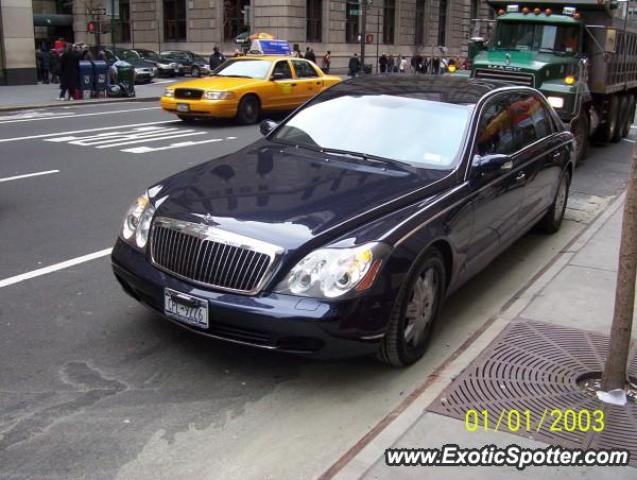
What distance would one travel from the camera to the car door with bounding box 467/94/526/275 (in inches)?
199

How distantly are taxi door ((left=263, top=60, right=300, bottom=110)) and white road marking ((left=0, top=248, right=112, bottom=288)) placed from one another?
11.3 meters

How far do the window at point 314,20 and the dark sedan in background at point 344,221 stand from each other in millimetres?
40772

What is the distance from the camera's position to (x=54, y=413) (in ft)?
12.3

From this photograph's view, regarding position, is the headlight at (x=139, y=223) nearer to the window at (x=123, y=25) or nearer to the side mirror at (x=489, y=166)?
the side mirror at (x=489, y=166)

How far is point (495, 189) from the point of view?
5312mm

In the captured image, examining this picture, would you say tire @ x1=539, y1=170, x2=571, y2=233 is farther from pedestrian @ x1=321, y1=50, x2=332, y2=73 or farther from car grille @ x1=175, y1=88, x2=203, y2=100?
pedestrian @ x1=321, y1=50, x2=332, y2=73

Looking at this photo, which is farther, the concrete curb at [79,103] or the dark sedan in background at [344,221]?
the concrete curb at [79,103]

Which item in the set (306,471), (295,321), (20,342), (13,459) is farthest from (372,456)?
(20,342)

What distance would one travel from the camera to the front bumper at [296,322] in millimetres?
3773

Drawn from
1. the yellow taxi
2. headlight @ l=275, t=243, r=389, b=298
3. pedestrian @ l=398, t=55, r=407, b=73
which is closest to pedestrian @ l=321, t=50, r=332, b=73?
pedestrian @ l=398, t=55, r=407, b=73

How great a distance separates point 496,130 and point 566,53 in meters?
8.22

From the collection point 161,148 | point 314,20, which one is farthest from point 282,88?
point 314,20
